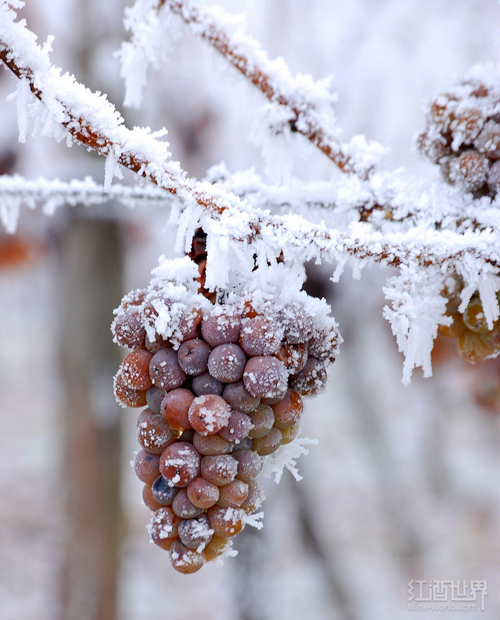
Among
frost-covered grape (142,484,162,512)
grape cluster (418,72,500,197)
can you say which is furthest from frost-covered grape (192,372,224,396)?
grape cluster (418,72,500,197)

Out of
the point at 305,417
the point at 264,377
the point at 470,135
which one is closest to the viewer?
the point at 264,377

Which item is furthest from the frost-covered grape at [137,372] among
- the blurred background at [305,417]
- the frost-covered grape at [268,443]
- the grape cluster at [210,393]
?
the blurred background at [305,417]

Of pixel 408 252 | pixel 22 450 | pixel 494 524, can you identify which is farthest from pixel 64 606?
pixel 22 450

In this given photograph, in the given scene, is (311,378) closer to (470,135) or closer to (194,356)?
(194,356)

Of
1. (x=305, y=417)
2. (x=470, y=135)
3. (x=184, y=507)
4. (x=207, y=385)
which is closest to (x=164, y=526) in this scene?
(x=184, y=507)

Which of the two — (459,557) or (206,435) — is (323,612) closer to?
(459,557)
